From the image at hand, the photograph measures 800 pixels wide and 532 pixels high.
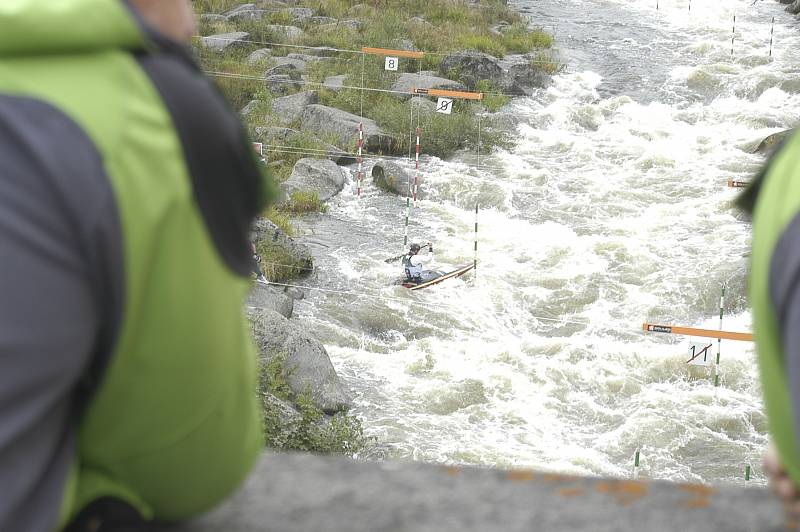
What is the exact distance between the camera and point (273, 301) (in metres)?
8.90

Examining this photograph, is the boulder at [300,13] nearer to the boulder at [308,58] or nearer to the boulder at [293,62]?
the boulder at [308,58]

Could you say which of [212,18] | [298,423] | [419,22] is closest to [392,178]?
[298,423]

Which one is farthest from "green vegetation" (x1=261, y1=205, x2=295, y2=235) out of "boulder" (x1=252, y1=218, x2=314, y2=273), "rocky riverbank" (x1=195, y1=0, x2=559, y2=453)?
"boulder" (x1=252, y1=218, x2=314, y2=273)

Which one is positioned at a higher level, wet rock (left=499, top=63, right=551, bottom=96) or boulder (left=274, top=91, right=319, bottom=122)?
wet rock (left=499, top=63, right=551, bottom=96)

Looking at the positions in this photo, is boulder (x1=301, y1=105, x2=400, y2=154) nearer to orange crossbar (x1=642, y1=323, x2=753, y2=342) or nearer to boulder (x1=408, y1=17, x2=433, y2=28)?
boulder (x1=408, y1=17, x2=433, y2=28)

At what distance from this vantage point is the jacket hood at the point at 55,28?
74 cm

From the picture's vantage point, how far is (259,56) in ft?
57.0

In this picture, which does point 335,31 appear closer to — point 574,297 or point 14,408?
point 574,297

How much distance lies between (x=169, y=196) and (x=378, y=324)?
8.42m

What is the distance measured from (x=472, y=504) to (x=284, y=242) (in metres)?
9.18

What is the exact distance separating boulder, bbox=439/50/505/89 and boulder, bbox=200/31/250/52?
11.2ft

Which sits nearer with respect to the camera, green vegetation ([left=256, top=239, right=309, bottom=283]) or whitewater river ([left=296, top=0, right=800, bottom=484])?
whitewater river ([left=296, top=0, right=800, bottom=484])

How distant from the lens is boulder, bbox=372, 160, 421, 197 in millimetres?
12773

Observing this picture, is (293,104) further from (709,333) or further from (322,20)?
(709,333)
